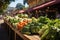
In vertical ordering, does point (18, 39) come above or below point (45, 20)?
below

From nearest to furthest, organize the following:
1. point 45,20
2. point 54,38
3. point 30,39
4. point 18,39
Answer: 1. point 54,38
2. point 30,39
3. point 45,20
4. point 18,39

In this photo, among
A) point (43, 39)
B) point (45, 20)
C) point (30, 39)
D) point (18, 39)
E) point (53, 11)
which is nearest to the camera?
point (43, 39)

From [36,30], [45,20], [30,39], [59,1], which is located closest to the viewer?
[30,39]

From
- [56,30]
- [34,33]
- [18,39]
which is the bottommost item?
[18,39]

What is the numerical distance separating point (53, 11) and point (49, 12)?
84cm

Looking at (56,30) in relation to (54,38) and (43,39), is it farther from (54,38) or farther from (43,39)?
(43,39)

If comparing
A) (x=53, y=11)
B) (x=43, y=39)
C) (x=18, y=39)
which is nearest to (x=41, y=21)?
(x=43, y=39)

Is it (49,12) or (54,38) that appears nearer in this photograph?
(54,38)

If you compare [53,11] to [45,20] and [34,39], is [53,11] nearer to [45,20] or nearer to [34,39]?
[45,20]

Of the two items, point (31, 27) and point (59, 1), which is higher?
point (59, 1)

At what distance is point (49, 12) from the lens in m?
18.3

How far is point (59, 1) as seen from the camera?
14617 mm

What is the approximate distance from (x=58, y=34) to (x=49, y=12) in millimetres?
14834

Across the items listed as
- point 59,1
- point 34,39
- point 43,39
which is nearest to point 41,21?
point 34,39
